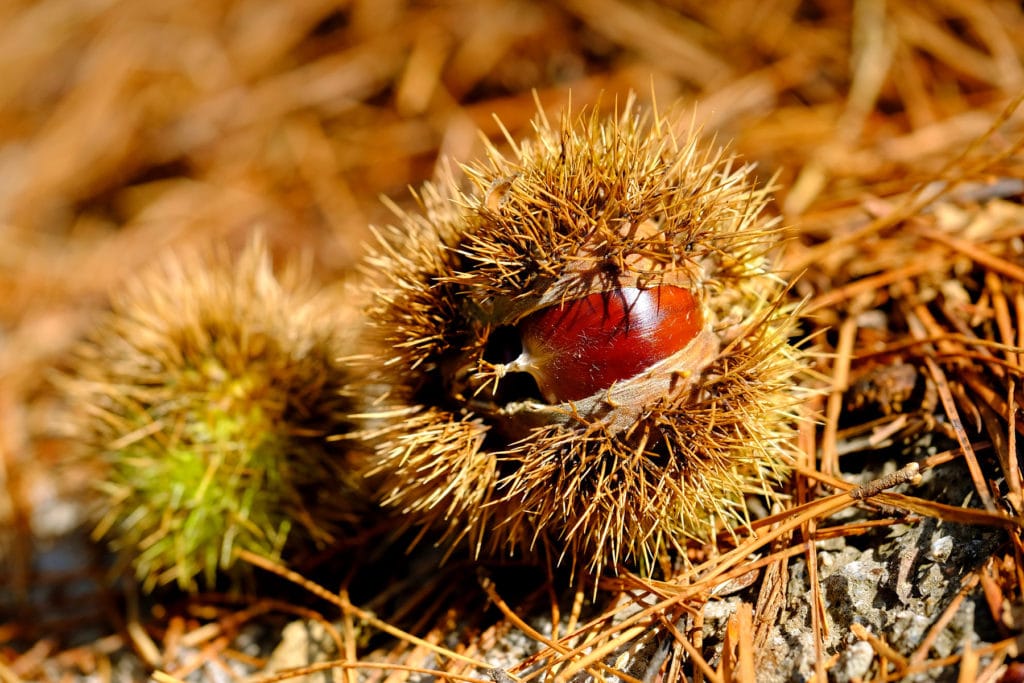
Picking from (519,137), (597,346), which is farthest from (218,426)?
(519,137)

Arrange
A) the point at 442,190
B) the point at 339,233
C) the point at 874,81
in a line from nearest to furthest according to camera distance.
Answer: the point at 442,190, the point at 874,81, the point at 339,233

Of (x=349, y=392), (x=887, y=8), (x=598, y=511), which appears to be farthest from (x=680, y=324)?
(x=887, y=8)

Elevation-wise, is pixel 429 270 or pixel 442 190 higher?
pixel 442 190

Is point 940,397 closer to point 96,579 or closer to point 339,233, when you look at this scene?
point 339,233

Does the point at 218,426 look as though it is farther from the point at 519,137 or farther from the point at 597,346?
the point at 519,137

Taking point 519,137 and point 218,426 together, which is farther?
point 519,137

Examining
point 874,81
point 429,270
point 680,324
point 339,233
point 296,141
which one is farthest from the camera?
Answer: point 296,141

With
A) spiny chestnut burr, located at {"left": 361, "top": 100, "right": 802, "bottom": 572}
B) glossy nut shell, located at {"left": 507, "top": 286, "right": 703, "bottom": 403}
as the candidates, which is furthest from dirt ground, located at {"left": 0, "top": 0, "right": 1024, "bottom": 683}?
glossy nut shell, located at {"left": 507, "top": 286, "right": 703, "bottom": 403}
